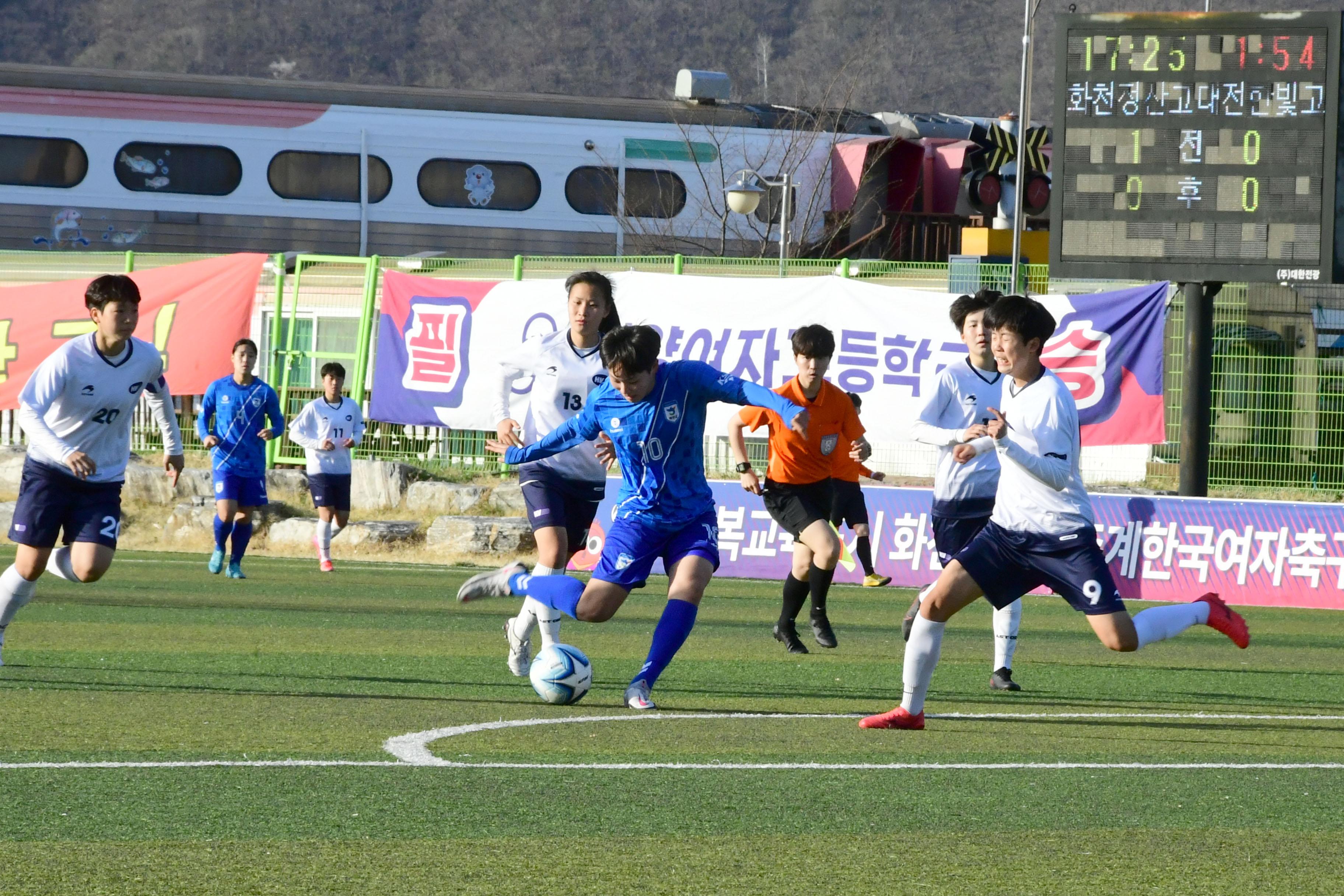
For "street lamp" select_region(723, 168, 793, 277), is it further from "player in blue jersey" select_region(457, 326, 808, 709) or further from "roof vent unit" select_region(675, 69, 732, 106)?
"player in blue jersey" select_region(457, 326, 808, 709)

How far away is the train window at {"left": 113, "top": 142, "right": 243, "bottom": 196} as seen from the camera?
994 inches

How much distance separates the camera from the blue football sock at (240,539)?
625 inches

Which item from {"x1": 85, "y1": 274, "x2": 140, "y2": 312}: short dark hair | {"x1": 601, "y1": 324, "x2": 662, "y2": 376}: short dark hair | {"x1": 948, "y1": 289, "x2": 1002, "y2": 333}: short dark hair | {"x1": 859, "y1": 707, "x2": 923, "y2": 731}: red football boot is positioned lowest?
{"x1": 859, "y1": 707, "x2": 923, "y2": 731}: red football boot

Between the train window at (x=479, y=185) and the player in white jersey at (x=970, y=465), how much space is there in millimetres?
16816

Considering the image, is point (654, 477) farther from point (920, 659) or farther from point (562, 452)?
point (920, 659)

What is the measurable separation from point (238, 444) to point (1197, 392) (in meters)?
8.33

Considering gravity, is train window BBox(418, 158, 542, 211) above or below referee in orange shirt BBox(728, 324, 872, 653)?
above

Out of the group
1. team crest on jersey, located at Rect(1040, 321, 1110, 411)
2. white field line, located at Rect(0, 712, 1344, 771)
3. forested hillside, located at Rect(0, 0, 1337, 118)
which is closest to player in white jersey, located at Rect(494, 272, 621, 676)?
white field line, located at Rect(0, 712, 1344, 771)

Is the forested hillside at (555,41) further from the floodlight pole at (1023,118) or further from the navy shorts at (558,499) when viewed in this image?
the navy shorts at (558,499)

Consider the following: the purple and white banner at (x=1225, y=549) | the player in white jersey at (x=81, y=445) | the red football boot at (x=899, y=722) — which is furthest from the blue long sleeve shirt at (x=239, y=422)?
the red football boot at (x=899, y=722)

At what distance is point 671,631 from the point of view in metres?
8.08

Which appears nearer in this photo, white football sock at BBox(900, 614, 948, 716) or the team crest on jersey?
white football sock at BBox(900, 614, 948, 716)

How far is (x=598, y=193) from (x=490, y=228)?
1679 millimetres

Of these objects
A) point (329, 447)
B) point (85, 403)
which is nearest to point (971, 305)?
point (85, 403)
